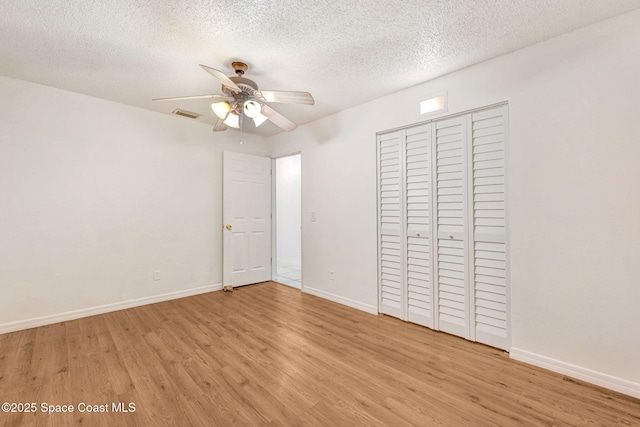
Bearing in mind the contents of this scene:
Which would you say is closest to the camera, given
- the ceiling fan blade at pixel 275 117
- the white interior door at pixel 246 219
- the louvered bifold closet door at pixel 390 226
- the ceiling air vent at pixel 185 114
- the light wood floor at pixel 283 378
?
the light wood floor at pixel 283 378

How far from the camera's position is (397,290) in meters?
3.05

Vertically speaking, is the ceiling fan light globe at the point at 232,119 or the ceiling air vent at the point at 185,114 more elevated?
the ceiling air vent at the point at 185,114

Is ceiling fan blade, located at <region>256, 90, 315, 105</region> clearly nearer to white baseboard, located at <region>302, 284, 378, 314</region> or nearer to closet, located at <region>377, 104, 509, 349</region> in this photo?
closet, located at <region>377, 104, 509, 349</region>

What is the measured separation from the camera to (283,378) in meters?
1.96

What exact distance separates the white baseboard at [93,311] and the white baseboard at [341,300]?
1.46 metres

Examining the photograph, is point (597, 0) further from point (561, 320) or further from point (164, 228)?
point (164, 228)

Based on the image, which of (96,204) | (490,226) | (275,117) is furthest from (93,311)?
(490,226)

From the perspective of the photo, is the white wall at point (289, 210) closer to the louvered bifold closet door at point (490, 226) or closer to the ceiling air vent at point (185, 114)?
the ceiling air vent at point (185, 114)

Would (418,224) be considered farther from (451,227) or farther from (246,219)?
(246,219)

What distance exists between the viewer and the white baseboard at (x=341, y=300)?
326 centimetres

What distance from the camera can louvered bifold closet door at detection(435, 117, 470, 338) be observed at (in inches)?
100

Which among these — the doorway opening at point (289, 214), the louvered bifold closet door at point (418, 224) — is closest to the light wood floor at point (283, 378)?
the louvered bifold closet door at point (418, 224)

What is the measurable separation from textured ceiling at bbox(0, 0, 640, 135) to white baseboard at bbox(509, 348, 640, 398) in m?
2.43

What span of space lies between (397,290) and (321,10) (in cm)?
266
